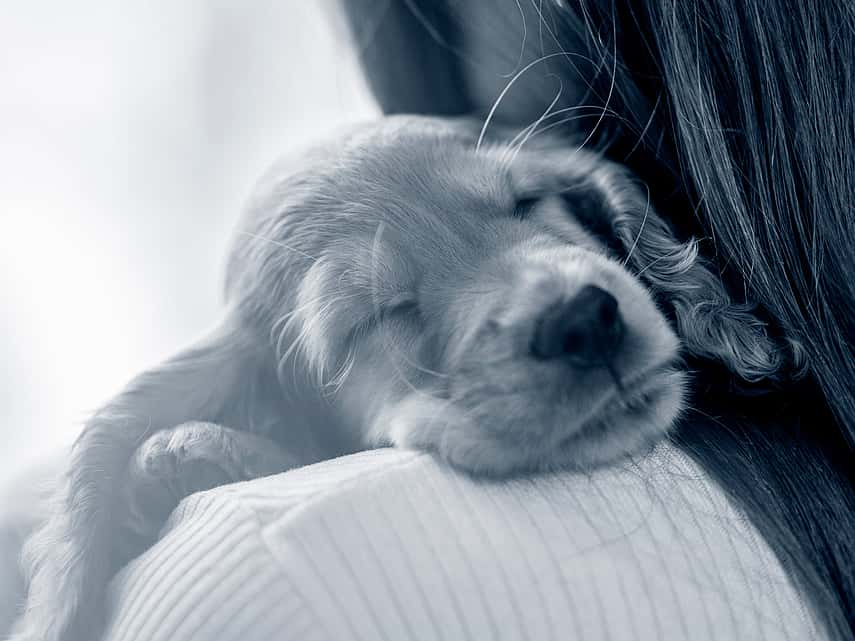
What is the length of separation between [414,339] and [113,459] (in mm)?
347

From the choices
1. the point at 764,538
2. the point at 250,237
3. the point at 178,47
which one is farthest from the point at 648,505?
the point at 178,47

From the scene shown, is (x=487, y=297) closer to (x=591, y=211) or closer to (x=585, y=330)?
(x=585, y=330)

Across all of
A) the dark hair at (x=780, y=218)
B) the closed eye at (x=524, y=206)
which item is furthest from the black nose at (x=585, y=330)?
the closed eye at (x=524, y=206)

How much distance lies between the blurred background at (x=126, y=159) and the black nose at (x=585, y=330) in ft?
2.50

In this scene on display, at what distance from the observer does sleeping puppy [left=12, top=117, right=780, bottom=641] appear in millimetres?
826

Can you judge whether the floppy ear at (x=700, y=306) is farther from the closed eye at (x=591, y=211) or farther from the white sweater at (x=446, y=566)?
the white sweater at (x=446, y=566)

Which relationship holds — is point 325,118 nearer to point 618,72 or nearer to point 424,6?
point 424,6

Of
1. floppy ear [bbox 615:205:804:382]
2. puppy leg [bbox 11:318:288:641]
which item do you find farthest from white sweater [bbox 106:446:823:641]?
floppy ear [bbox 615:205:804:382]

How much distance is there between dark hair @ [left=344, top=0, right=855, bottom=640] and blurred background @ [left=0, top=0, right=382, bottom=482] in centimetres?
73

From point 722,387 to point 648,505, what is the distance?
0.30 meters

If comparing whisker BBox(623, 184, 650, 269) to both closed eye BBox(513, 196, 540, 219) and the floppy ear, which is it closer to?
the floppy ear

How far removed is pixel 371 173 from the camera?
1068 mm

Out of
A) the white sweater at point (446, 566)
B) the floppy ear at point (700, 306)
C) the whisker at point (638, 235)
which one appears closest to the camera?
the white sweater at point (446, 566)

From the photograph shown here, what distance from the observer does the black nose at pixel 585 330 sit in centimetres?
82
